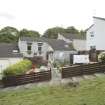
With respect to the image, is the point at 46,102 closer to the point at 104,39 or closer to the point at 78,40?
the point at 104,39

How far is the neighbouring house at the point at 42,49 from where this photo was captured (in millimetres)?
49969

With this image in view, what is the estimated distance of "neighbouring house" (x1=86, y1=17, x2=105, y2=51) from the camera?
3858 cm

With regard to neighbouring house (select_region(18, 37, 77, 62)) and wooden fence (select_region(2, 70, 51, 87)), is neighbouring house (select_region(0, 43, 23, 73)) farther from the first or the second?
wooden fence (select_region(2, 70, 51, 87))

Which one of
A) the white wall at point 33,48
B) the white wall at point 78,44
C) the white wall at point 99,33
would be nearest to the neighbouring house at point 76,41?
the white wall at point 78,44

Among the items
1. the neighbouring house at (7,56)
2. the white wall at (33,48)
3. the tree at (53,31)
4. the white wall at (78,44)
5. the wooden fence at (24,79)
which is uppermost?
the tree at (53,31)

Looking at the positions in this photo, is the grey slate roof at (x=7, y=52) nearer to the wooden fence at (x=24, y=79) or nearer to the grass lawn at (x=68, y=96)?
the wooden fence at (x=24, y=79)

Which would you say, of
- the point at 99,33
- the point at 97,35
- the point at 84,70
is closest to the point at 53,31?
the point at 97,35

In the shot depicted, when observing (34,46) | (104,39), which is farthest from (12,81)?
(34,46)

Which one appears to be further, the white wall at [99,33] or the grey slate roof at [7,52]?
the grey slate roof at [7,52]

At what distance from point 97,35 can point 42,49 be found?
50.8 feet

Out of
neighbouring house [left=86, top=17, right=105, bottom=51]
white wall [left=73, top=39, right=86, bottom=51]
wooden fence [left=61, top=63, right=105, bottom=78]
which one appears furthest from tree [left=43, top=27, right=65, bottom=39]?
wooden fence [left=61, top=63, right=105, bottom=78]

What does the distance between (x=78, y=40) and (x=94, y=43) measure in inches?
779

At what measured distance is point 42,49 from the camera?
171 feet

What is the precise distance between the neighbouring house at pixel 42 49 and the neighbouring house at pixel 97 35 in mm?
8965
